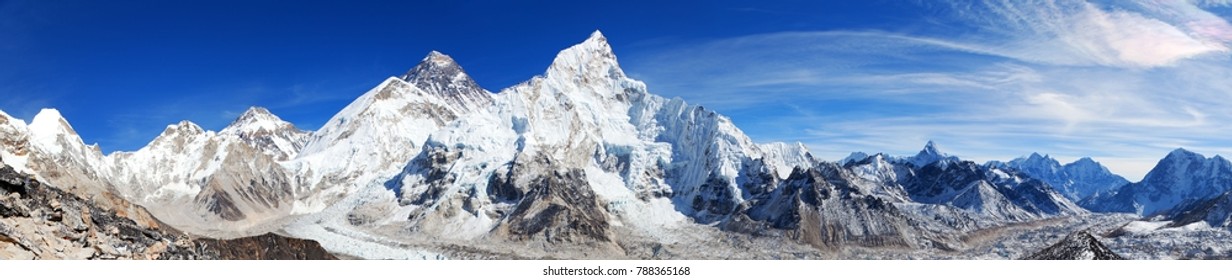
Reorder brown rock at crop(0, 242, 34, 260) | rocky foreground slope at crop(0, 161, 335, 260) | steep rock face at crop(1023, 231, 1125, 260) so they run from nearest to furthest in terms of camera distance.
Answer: brown rock at crop(0, 242, 34, 260), rocky foreground slope at crop(0, 161, 335, 260), steep rock face at crop(1023, 231, 1125, 260)

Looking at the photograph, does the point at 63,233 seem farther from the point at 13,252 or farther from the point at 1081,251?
the point at 1081,251

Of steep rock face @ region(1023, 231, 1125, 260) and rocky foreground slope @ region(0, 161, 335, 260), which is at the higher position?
rocky foreground slope @ region(0, 161, 335, 260)

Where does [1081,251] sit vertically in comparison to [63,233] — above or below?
below

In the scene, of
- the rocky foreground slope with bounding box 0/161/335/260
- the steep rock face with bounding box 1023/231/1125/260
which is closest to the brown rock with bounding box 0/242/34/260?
the rocky foreground slope with bounding box 0/161/335/260

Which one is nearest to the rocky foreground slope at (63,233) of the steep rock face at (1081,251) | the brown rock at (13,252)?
the brown rock at (13,252)

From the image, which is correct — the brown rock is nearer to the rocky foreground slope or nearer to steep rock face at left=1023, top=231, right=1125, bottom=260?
the rocky foreground slope

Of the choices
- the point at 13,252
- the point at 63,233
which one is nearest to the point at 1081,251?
the point at 13,252

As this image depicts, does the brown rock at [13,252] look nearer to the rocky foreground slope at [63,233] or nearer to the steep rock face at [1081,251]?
the rocky foreground slope at [63,233]

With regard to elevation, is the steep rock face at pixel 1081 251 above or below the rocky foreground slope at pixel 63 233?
below

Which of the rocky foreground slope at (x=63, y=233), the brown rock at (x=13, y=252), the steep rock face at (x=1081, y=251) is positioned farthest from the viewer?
the steep rock face at (x=1081, y=251)
